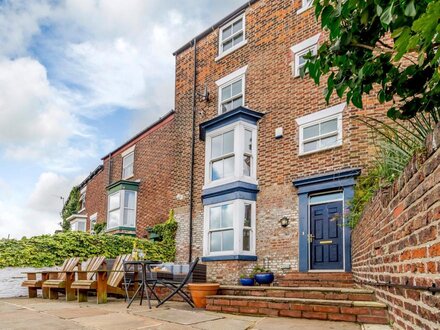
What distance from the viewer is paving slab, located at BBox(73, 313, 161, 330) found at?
5.04 metres

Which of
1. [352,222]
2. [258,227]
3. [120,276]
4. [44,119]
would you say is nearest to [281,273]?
[258,227]

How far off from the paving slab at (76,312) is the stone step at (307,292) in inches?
82.1

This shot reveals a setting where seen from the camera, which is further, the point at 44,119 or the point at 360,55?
the point at 44,119

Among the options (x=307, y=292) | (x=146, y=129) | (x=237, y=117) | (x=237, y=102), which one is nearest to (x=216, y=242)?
(x=237, y=117)

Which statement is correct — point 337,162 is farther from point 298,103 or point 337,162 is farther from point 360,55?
point 360,55

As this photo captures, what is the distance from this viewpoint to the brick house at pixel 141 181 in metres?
15.1

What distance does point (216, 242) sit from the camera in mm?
→ 11555

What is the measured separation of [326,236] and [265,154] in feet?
9.61

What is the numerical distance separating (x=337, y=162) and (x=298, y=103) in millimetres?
2138

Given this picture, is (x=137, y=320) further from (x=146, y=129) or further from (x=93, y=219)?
(x=93, y=219)

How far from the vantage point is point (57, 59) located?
930 centimetres

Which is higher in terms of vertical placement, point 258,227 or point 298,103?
point 298,103

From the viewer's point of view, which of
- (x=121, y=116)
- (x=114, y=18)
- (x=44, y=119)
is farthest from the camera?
(x=121, y=116)

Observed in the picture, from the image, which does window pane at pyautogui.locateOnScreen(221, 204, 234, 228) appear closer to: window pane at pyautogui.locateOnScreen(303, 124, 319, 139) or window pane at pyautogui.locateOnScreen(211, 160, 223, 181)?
window pane at pyautogui.locateOnScreen(211, 160, 223, 181)
